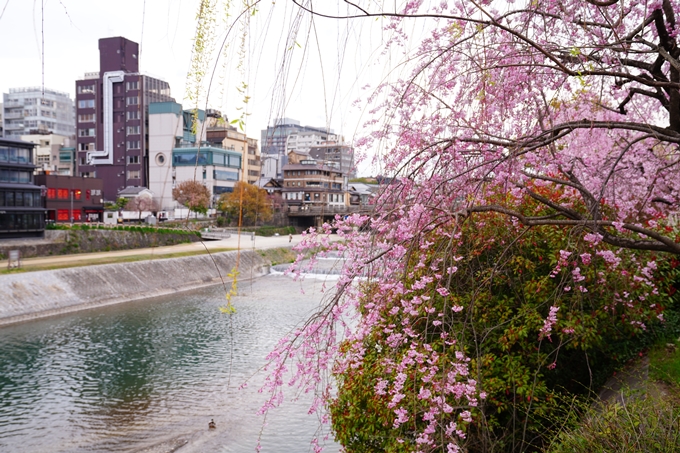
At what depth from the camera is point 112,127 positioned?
171ft

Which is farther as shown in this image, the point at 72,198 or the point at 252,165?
the point at 252,165

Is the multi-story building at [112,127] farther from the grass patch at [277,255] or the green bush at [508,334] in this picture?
the green bush at [508,334]

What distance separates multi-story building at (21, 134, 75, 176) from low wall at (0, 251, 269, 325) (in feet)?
129

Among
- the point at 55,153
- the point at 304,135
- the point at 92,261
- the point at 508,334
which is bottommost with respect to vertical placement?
the point at 92,261

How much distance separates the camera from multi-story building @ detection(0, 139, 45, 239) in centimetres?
2742

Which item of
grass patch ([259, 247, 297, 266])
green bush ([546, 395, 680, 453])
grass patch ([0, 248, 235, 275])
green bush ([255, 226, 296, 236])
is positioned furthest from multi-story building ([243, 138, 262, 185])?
green bush ([546, 395, 680, 453])

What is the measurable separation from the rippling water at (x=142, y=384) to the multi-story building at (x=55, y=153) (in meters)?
47.3

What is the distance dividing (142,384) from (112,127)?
45.6 metres

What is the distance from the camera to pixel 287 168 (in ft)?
186

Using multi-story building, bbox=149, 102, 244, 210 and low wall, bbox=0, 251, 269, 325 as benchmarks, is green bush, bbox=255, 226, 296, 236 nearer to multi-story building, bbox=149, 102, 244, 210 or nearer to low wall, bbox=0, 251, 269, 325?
multi-story building, bbox=149, 102, 244, 210

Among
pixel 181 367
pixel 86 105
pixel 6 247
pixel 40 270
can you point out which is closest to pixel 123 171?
pixel 86 105

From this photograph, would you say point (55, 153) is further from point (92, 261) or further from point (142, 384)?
point (142, 384)

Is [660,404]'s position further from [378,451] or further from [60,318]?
[60,318]

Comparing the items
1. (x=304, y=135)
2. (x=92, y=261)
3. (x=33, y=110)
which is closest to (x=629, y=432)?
(x=304, y=135)
